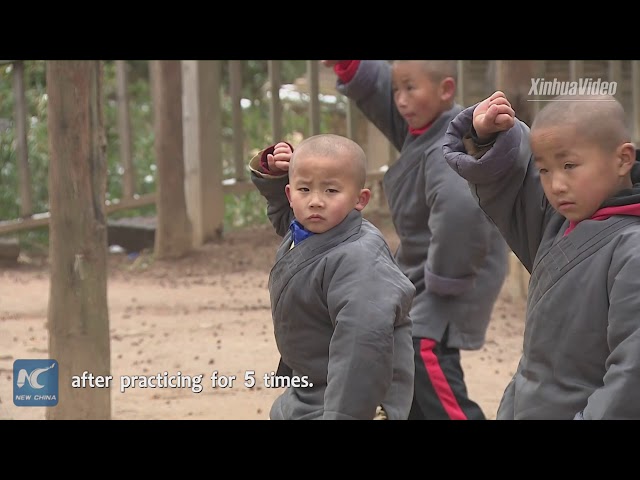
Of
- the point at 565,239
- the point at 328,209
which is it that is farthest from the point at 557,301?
the point at 328,209

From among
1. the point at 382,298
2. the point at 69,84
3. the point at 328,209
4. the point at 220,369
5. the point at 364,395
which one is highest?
the point at 69,84

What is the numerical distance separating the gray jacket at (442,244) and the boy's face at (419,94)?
47 millimetres

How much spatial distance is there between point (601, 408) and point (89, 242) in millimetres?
2319

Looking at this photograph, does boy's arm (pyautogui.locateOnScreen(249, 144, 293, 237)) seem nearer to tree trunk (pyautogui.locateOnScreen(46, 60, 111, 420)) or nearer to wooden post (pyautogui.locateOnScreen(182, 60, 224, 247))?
tree trunk (pyautogui.locateOnScreen(46, 60, 111, 420))

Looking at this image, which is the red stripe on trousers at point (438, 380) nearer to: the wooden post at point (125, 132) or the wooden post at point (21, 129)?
the wooden post at point (21, 129)

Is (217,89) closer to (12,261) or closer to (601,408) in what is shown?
(12,261)

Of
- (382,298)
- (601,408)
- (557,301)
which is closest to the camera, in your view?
(601,408)

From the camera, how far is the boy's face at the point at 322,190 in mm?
2783

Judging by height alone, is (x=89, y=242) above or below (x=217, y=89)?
below

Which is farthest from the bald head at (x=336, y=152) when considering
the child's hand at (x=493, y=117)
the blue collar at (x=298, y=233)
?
the child's hand at (x=493, y=117)

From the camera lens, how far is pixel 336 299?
267 centimetres

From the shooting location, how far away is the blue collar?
2840mm

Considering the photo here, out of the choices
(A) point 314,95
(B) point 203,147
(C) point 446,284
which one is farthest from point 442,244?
(A) point 314,95

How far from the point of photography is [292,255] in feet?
9.25
